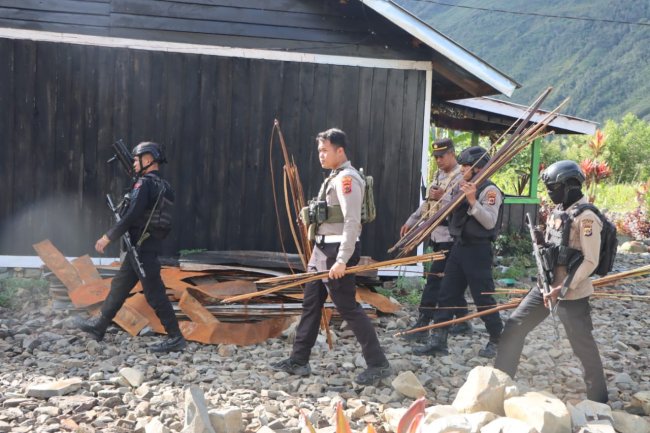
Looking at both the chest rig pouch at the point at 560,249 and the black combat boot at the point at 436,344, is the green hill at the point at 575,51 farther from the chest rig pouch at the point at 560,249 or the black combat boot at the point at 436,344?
the chest rig pouch at the point at 560,249

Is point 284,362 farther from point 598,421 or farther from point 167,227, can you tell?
point 598,421

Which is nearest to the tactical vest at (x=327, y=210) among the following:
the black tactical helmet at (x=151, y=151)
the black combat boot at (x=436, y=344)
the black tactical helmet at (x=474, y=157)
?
the black tactical helmet at (x=474, y=157)

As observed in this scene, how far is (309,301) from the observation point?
538cm

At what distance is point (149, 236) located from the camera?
6.15 meters

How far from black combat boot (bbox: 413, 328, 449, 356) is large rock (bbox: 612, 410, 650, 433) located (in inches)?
73.0

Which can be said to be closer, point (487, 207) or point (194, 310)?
point (487, 207)

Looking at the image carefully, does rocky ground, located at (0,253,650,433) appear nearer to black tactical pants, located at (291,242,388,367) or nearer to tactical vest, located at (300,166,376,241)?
black tactical pants, located at (291,242,388,367)

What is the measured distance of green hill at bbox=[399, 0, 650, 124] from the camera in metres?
84.7

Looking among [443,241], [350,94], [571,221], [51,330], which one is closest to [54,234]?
[51,330]

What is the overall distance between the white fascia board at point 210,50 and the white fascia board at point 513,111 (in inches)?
137

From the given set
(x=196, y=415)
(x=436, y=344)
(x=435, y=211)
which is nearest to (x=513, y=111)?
(x=435, y=211)

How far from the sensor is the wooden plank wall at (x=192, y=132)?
28.1 feet

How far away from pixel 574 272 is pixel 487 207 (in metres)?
1.52

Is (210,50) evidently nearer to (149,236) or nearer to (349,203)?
(149,236)
